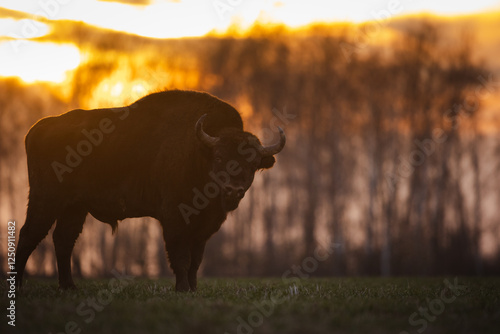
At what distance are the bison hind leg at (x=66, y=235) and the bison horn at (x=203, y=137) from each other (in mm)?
2925

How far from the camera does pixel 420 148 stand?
110ft

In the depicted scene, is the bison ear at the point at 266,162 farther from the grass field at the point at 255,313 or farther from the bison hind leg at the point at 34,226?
the bison hind leg at the point at 34,226

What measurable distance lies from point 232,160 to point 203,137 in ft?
2.09

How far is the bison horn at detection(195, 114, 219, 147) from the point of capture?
31.3 feet

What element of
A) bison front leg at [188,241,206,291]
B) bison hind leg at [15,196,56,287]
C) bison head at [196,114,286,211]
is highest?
bison head at [196,114,286,211]

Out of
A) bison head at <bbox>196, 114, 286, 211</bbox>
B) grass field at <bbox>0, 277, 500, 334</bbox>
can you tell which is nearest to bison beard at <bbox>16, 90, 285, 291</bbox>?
bison head at <bbox>196, 114, 286, 211</bbox>

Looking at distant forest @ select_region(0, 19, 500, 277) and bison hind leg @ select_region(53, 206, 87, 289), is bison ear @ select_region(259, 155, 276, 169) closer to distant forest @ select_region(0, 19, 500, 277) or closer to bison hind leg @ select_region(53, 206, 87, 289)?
bison hind leg @ select_region(53, 206, 87, 289)

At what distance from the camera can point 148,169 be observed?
10180 mm

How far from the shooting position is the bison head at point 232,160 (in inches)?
360

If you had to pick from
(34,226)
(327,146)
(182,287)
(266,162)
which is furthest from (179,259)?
(327,146)

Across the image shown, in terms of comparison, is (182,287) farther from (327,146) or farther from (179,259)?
(327,146)

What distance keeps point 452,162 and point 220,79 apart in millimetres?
14695

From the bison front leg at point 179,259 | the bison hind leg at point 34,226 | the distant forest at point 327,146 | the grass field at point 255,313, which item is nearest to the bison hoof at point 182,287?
the bison front leg at point 179,259

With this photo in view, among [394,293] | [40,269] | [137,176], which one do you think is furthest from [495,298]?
[40,269]
